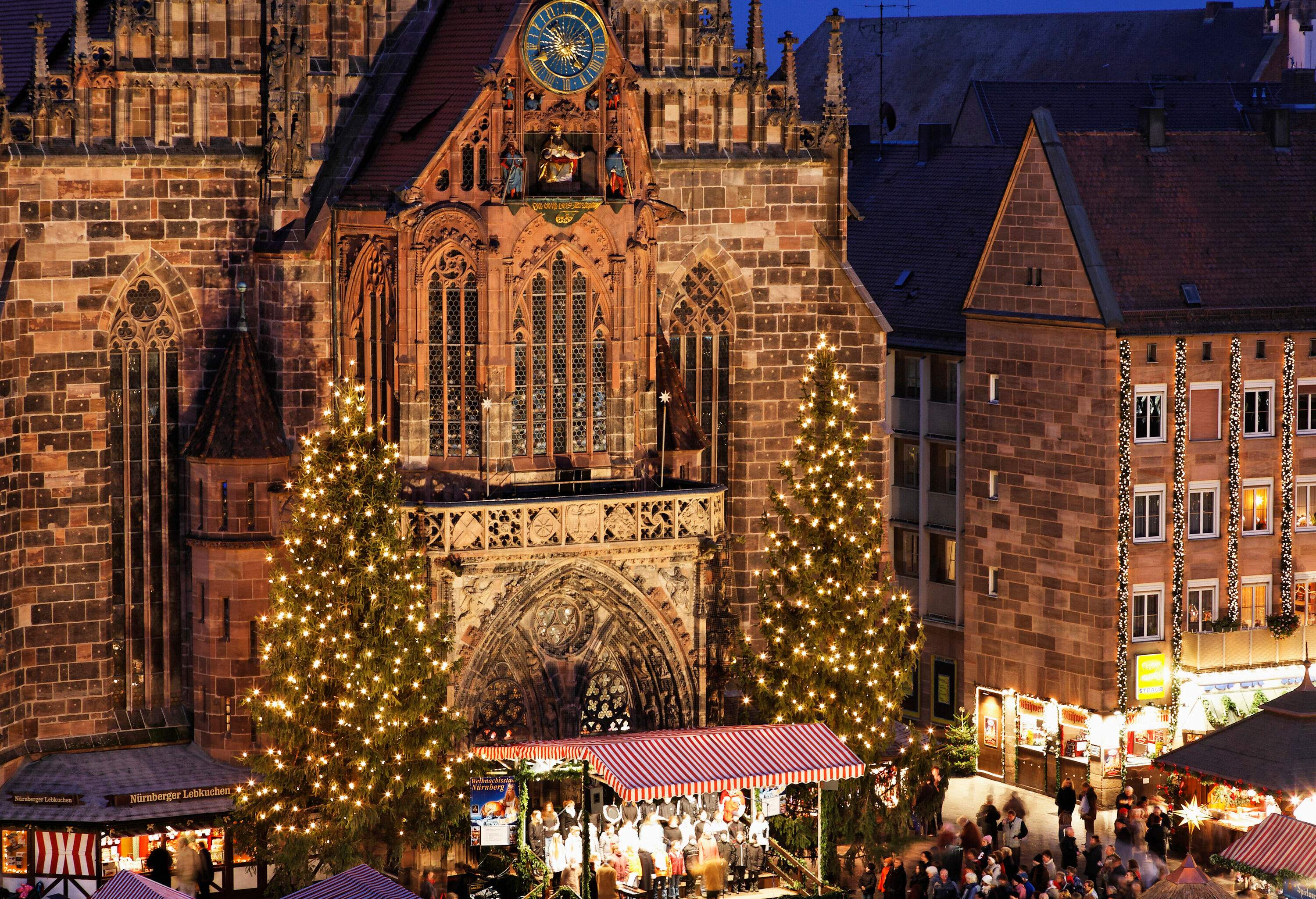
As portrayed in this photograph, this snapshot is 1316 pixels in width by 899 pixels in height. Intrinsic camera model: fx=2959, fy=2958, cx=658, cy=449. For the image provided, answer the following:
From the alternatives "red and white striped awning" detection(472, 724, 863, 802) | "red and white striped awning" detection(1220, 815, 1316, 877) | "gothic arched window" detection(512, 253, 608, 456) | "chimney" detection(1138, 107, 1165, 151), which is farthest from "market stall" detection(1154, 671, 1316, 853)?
"chimney" detection(1138, 107, 1165, 151)

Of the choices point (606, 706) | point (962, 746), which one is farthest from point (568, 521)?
point (962, 746)

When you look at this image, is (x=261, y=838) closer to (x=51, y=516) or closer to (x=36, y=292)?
(x=51, y=516)

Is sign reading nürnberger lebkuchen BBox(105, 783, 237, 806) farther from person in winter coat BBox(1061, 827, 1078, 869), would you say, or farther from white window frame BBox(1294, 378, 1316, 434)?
white window frame BBox(1294, 378, 1316, 434)

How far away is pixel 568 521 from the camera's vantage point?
53.7 meters

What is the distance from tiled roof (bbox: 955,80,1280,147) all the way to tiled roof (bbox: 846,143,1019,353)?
3144mm

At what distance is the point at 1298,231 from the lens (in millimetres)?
66312

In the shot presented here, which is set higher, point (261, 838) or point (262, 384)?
point (262, 384)

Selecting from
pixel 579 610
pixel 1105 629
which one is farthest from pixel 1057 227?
pixel 579 610

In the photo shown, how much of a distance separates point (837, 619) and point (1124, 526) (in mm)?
11163

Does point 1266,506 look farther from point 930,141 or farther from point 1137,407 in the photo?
point 930,141

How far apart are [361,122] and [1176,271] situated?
1907 cm

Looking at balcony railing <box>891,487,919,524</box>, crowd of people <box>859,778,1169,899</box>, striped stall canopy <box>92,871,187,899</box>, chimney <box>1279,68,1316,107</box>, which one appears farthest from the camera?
chimney <box>1279,68,1316,107</box>

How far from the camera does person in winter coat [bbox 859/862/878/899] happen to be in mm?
52875

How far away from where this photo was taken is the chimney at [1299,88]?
8238 centimetres
